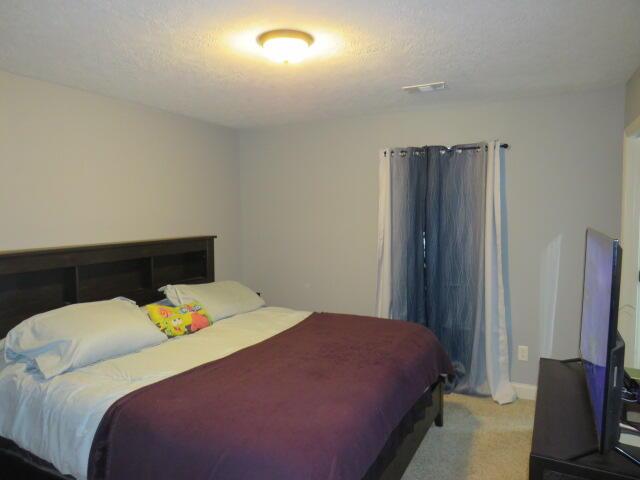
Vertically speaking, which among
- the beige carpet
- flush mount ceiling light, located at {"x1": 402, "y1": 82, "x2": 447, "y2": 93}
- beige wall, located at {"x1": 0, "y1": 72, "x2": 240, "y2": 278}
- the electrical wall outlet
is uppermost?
flush mount ceiling light, located at {"x1": 402, "y1": 82, "x2": 447, "y2": 93}

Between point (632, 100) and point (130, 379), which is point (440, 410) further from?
point (632, 100)

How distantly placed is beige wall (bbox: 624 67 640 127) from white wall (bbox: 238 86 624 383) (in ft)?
0.36

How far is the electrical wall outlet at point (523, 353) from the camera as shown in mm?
3377

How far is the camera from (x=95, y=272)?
306 cm

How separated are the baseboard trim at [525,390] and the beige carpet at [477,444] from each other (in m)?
0.06

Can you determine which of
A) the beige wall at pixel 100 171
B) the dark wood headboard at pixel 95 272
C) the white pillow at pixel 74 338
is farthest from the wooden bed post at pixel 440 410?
the beige wall at pixel 100 171

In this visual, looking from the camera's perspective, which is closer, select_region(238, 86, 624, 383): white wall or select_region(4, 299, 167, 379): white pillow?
select_region(4, 299, 167, 379): white pillow

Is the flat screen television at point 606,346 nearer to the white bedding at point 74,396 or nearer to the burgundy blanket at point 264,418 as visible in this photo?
the burgundy blanket at point 264,418

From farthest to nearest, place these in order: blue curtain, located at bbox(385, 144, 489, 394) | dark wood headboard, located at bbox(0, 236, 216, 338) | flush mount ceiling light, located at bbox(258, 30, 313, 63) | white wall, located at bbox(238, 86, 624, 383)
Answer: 1. blue curtain, located at bbox(385, 144, 489, 394)
2. white wall, located at bbox(238, 86, 624, 383)
3. dark wood headboard, located at bbox(0, 236, 216, 338)
4. flush mount ceiling light, located at bbox(258, 30, 313, 63)

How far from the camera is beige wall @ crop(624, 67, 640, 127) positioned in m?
2.59

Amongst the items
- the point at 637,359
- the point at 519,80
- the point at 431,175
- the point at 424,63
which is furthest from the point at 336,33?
the point at 637,359

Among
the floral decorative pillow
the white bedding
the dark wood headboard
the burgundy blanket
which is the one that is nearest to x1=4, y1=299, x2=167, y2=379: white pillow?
the white bedding

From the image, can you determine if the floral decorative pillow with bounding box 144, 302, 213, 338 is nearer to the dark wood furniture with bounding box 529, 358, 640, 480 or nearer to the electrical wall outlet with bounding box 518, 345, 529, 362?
the dark wood furniture with bounding box 529, 358, 640, 480

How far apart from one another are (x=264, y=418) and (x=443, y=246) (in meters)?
2.33
